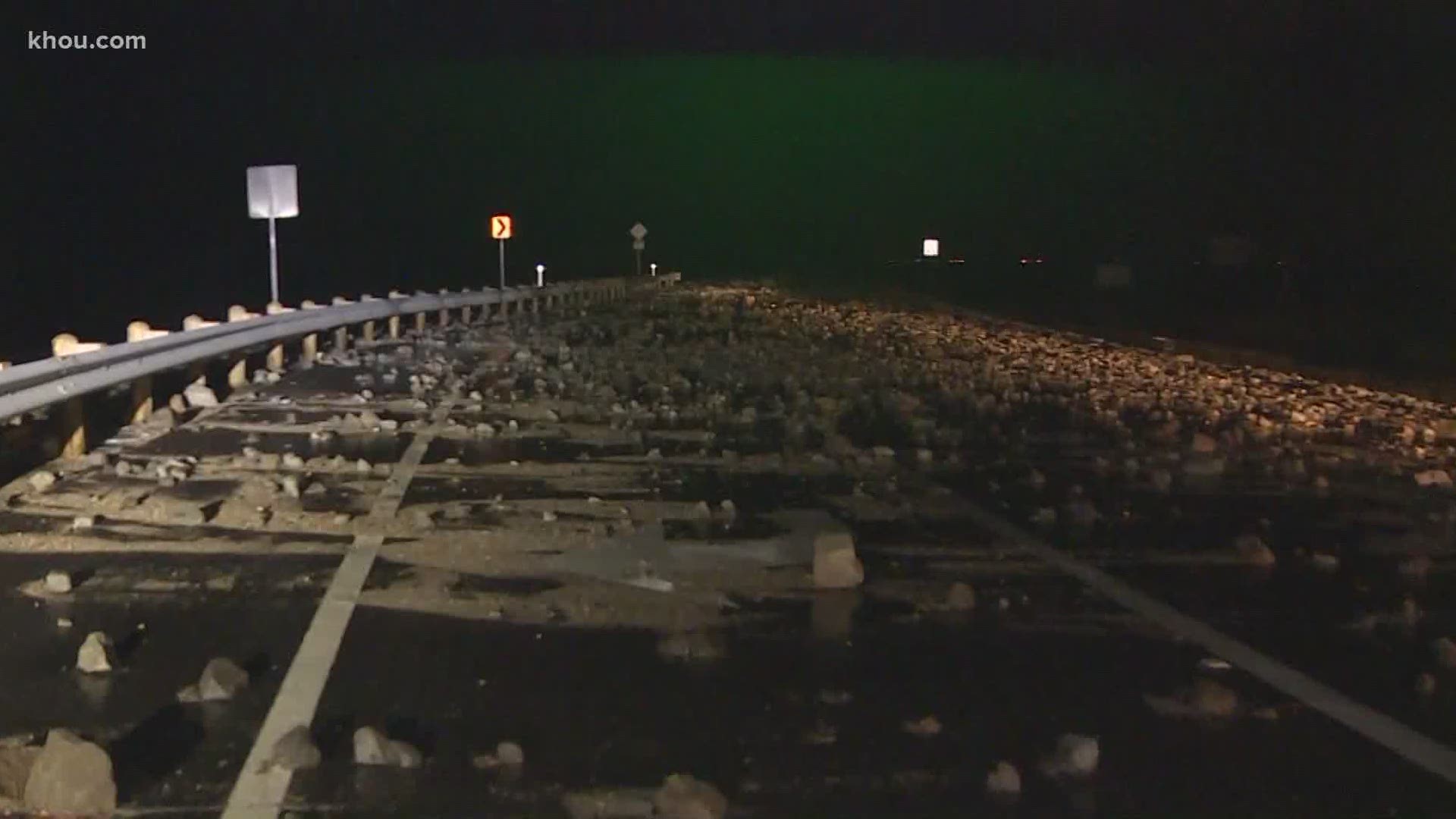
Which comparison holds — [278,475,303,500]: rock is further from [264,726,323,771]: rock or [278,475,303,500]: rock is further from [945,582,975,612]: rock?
[264,726,323,771]: rock

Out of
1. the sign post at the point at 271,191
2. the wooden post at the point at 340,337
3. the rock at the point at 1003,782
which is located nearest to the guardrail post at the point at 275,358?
the wooden post at the point at 340,337

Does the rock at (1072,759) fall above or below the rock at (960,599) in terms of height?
above

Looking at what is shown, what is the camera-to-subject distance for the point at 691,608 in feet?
32.7

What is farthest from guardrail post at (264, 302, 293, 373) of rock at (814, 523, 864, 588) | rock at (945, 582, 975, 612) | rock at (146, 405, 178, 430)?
rock at (945, 582, 975, 612)

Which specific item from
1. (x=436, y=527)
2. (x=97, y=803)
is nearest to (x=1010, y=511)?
(x=436, y=527)

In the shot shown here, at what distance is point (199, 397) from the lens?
2120 centimetres

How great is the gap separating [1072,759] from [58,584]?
5691 mm

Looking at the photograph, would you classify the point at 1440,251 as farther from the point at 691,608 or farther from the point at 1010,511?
the point at 691,608

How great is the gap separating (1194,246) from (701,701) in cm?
9275

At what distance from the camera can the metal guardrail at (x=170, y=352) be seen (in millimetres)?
15078

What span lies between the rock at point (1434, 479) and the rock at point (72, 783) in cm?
1134

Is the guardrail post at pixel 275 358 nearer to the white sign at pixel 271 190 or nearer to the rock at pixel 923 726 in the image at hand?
the white sign at pixel 271 190

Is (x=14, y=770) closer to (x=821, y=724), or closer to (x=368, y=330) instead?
(x=821, y=724)

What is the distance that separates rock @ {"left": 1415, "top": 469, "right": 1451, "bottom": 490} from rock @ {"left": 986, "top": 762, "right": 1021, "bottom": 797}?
30.2ft
